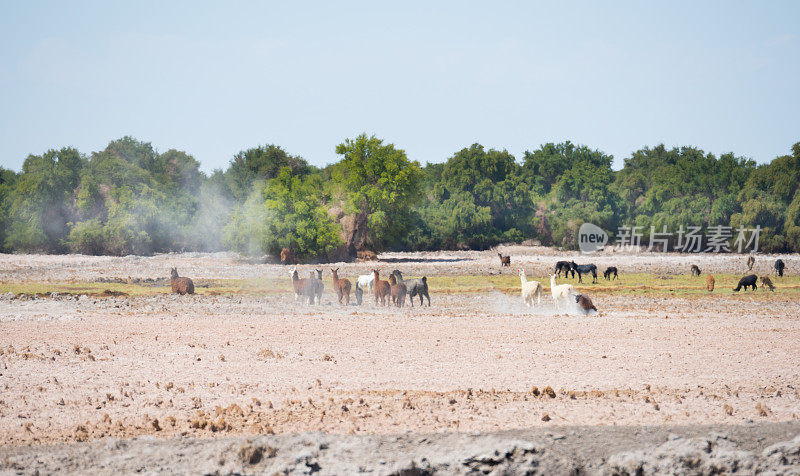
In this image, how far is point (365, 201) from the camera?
189 feet

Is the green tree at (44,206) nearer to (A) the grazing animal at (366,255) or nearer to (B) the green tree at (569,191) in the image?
(A) the grazing animal at (366,255)

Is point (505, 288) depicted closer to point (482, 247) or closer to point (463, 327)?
point (463, 327)

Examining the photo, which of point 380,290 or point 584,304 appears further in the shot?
point 380,290

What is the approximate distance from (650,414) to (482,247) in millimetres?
70307

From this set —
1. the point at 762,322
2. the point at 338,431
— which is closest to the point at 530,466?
the point at 338,431

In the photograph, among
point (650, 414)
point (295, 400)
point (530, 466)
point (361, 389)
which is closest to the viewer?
point (530, 466)

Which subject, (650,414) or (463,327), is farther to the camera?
(463,327)

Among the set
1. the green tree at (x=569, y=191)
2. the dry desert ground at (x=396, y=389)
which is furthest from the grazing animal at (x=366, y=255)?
the dry desert ground at (x=396, y=389)

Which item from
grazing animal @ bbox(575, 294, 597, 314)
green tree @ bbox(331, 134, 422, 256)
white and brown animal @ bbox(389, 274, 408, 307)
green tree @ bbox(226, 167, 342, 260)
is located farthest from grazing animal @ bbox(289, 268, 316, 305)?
green tree @ bbox(331, 134, 422, 256)

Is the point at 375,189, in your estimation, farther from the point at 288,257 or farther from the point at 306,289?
the point at 306,289

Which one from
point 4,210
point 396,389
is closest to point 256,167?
point 4,210

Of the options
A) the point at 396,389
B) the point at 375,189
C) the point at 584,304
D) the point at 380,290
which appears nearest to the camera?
the point at 396,389

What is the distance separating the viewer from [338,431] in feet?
28.5

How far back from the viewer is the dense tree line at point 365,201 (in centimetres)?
5675
